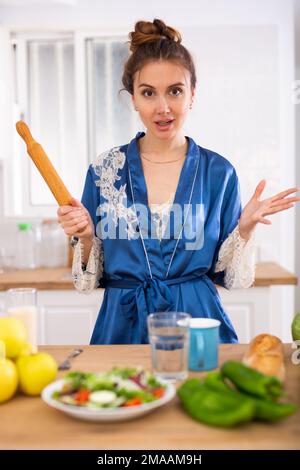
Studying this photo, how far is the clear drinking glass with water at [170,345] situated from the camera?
99 centimetres

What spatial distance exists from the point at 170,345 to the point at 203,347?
0.11 meters

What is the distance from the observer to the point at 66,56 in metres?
3.29

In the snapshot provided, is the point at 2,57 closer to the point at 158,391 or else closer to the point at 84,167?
the point at 84,167

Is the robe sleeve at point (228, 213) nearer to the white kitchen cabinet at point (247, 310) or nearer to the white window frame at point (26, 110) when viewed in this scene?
the white kitchen cabinet at point (247, 310)

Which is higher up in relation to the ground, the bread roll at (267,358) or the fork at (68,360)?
the bread roll at (267,358)

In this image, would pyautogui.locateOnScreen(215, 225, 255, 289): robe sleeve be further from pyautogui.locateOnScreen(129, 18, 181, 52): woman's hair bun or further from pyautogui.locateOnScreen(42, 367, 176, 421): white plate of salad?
pyautogui.locateOnScreen(42, 367, 176, 421): white plate of salad

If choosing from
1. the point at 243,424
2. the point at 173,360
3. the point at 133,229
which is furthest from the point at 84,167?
the point at 243,424

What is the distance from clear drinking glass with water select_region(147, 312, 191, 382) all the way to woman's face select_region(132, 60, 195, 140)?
29.3 inches

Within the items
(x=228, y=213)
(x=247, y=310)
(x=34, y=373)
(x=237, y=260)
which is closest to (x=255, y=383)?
(x=34, y=373)

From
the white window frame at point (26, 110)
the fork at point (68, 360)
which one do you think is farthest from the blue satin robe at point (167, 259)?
the white window frame at point (26, 110)

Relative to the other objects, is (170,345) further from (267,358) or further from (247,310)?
(247,310)

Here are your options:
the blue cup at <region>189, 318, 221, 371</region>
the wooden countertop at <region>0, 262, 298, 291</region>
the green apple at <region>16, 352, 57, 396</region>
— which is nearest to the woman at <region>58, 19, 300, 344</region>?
the blue cup at <region>189, 318, 221, 371</region>

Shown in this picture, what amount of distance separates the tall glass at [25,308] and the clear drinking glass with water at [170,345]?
0.32 meters

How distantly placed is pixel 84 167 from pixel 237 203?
1.68m
